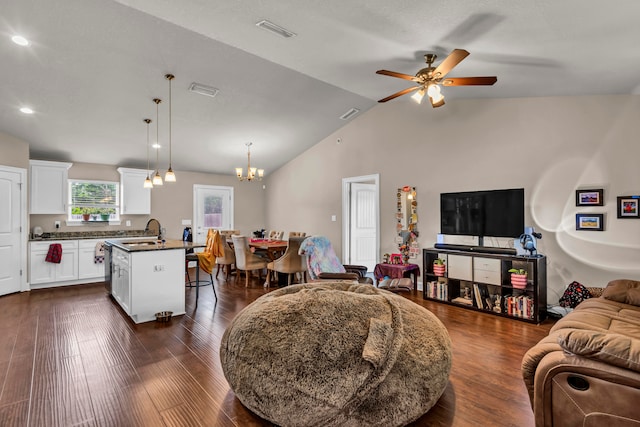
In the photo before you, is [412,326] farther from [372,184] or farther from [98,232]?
[98,232]

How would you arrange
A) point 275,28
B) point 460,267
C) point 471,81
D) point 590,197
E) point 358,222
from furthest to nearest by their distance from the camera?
point 358,222 → point 460,267 → point 590,197 → point 275,28 → point 471,81

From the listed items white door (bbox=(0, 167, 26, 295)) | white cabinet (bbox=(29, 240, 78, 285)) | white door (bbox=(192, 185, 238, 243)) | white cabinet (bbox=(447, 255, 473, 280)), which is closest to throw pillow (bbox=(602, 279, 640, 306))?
white cabinet (bbox=(447, 255, 473, 280))

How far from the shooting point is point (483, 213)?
4.30 m

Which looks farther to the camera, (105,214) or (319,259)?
(105,214)

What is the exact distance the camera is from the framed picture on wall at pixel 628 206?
3375 mm

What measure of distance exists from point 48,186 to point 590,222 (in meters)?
8.09

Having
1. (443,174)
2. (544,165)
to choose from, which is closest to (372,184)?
(443,174)

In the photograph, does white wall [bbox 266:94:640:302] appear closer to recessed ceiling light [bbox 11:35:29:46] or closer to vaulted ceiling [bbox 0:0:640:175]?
vaulted ceiling [bbox 0:0:640:175]

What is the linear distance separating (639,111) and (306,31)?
11.9ft

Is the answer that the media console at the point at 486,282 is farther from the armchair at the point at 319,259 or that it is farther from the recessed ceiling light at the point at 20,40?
the recessed ceiling light at the point at 20,40

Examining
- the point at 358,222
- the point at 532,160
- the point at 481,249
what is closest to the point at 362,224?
the point at 358,222

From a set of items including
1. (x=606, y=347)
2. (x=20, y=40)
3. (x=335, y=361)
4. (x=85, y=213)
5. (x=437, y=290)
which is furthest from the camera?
(x=85, y=213)

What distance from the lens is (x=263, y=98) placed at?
4844 millimetres

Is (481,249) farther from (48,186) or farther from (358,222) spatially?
(48,186)
